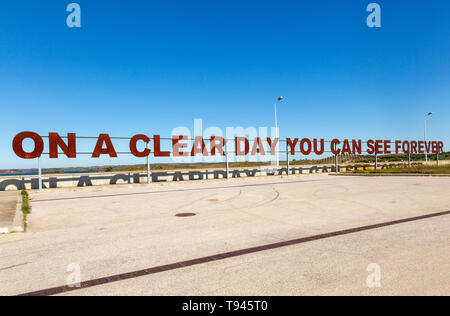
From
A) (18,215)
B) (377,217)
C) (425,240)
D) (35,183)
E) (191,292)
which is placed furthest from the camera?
(35,183)

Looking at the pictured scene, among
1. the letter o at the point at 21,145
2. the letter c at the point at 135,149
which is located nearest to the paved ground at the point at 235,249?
the letter o at the point at 21,145

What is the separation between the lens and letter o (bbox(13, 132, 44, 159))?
18.3m

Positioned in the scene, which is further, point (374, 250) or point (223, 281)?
point (374, 250)

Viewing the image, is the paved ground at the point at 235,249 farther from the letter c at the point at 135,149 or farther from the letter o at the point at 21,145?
the letter c at the point at 135,149

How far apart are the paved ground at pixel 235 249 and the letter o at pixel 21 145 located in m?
11.1

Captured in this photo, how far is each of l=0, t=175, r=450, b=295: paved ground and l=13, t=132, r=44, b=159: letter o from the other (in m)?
11.1

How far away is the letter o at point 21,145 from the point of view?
18.3 meters

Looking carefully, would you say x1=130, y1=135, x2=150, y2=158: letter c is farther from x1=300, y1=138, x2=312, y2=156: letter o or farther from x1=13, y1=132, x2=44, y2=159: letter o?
x1=300, y1=138, x2=312, y2=156: letter o

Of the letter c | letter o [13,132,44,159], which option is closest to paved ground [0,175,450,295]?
letter o [13,132,44,159]

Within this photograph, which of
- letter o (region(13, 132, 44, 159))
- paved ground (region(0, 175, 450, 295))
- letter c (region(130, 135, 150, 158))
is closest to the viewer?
paved ground (region(0, 175, 450, 295))
